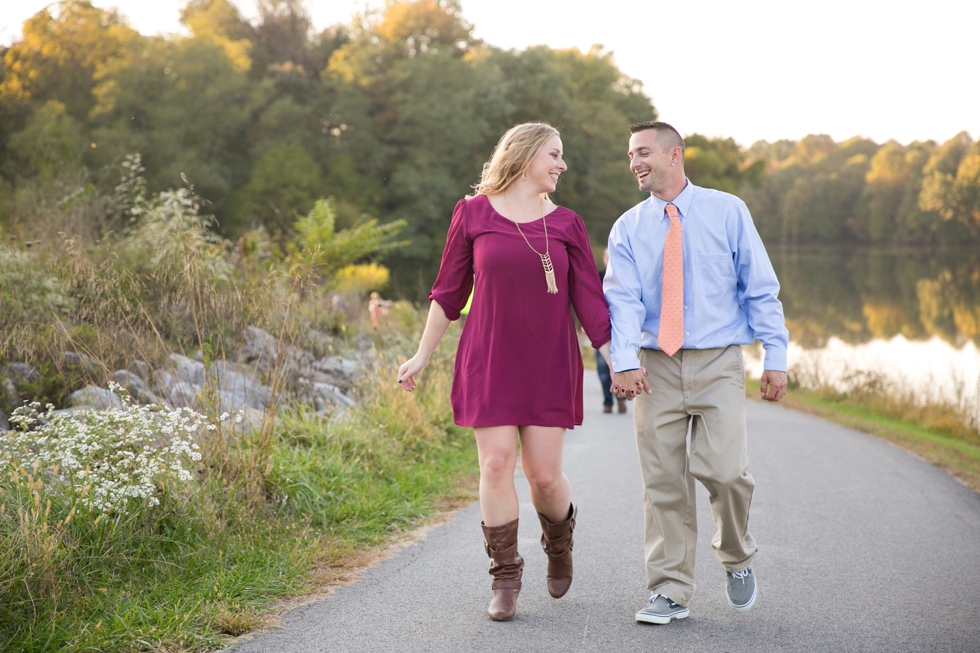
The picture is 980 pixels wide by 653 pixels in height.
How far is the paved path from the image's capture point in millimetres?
3672

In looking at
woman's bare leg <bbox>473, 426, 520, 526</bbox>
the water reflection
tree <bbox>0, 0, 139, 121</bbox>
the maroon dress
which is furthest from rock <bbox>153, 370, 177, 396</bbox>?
tree <bbox>0, 0, 139, 121</bbox>

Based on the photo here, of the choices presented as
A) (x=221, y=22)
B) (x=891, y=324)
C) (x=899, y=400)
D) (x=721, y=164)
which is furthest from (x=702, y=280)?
(x=721, y=164)

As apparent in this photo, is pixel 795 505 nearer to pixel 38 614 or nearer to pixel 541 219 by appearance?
pixel 541 219

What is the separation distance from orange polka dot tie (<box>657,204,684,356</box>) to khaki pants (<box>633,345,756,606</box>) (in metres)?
0.11

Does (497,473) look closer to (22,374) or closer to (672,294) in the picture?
(672,294)

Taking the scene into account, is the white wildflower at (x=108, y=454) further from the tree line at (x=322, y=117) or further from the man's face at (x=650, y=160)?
the tree line at (x=322, y=117)

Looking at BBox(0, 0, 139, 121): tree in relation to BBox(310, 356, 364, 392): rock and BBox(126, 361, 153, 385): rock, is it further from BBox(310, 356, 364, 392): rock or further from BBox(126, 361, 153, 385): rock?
BBox(126, 361, 153, 385): rock

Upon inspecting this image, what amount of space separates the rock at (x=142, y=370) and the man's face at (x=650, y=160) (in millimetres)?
3400

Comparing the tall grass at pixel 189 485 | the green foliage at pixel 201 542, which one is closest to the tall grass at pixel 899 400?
the tall grass at pixel 189 485

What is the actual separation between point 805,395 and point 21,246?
1483 centimetres

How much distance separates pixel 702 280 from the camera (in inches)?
156

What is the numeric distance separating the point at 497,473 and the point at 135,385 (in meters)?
3.47

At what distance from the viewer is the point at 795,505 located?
262 inches

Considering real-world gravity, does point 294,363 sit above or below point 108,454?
above
